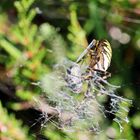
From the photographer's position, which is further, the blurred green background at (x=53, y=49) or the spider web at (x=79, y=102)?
the blurred green background at (x=53, y=49)

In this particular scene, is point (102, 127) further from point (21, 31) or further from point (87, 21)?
point (87, 21)

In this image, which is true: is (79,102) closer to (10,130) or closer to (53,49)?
(10,130)

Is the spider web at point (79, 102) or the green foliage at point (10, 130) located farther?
the green foliage at point (10, 130)

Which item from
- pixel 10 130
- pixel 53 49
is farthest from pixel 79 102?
pixel 53 49

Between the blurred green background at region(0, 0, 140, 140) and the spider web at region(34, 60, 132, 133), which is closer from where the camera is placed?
the spider web at region(34, 60, 132, 133)

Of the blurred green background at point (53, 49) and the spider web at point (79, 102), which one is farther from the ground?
the blurred green background at point (53, 49)

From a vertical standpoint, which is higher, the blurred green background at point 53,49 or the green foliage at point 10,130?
the blurred green background at point 53,49

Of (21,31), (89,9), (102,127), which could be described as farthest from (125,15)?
(102,127)

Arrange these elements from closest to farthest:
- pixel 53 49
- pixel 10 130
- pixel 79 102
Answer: pixel 79 102, pixel 10 130, pixel 53 49
